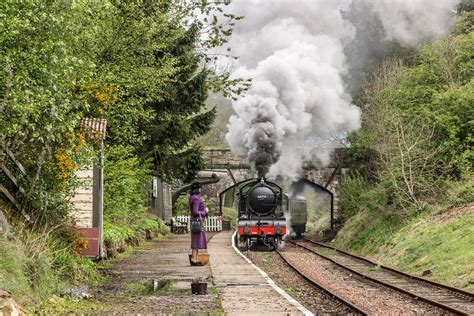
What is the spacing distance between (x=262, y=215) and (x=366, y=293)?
12438 mm

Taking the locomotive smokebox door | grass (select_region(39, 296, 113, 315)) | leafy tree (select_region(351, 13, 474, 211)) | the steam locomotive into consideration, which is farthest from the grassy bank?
grass (select_region(39, 296, 113, 315))

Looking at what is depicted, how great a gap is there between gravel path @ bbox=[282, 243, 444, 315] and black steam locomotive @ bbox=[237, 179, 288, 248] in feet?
17.4

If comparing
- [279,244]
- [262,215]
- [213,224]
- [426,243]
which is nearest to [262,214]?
[262,215]

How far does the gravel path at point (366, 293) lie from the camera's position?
11.3m

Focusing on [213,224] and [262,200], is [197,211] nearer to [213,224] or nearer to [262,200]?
[262,200]

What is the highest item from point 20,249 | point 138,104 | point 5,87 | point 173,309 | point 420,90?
point 420,90

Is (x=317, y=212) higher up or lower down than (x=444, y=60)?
lower down

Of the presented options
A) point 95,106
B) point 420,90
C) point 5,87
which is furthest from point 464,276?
point 420,90

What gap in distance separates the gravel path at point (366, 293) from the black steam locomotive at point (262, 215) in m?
5.32

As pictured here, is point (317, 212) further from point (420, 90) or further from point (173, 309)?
point (173, 309)

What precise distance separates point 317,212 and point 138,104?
183 feet

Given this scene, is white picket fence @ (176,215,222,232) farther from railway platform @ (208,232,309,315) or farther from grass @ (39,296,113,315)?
grass @ (39,296,113,315)

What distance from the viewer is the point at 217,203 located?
48.4m

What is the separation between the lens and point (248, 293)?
11.9 m
